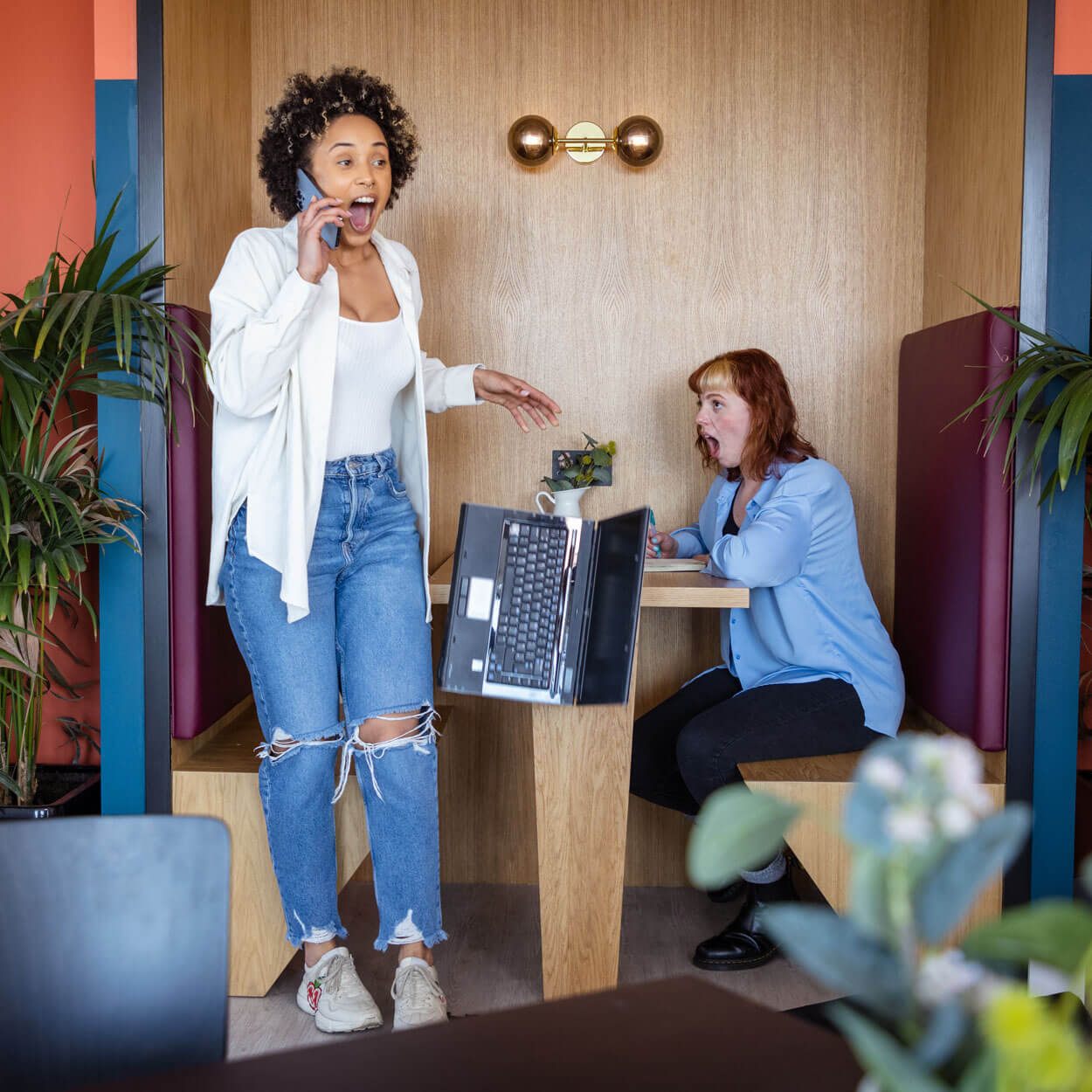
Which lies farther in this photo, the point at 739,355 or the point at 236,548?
the point at 739,355

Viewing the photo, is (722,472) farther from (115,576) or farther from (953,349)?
(115,576)

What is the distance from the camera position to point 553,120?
2840mm

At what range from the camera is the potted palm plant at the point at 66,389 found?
6.52ft

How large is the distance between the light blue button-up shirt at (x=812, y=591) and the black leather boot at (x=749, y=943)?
16.7 inches

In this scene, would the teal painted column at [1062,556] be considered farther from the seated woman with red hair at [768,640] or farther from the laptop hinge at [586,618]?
the laptop hinge at [586,618]

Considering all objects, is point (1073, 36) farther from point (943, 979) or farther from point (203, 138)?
point (943, 979)

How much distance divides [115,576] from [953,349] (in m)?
1.85

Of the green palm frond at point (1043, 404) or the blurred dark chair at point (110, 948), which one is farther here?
the green palm frond at point (1043, 404)

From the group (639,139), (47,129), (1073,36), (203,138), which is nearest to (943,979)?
(1073,36)

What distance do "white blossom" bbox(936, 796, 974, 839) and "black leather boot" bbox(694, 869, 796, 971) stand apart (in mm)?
2105

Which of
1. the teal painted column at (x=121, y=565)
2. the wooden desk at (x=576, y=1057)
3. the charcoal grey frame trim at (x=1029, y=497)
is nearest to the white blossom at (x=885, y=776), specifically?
the wooden desk at (x=576, y=1057)

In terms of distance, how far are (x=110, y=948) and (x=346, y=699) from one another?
125cm

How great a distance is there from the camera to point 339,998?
2059mm

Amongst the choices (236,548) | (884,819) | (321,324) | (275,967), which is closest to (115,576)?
(236,548)
